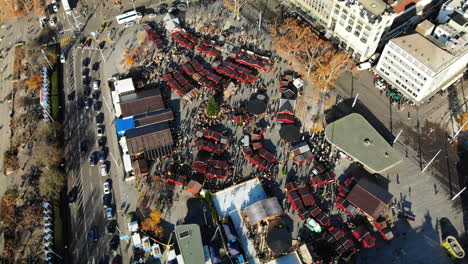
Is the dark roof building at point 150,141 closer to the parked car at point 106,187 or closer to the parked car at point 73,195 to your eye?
the parked car at point 106,187

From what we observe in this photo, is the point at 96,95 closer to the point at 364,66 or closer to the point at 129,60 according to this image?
the point at 129,60

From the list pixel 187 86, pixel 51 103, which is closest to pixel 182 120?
pixel 187 86

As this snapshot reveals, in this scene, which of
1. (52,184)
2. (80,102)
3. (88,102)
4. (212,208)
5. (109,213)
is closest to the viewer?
(109,213)

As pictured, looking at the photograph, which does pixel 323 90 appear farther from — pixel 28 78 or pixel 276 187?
pixel 28 78

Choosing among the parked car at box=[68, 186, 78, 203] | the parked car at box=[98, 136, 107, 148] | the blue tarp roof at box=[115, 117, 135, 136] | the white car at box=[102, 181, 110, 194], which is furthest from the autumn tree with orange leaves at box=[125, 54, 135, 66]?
the parked car at box=[68, 186, 78, 203]

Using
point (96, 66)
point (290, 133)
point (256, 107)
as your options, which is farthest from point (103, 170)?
point (290, 133)
